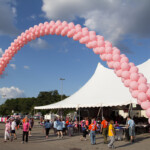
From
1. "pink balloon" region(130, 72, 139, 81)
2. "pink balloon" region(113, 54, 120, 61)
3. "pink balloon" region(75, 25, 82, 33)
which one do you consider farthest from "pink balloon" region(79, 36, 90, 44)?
"pink balloon" region(130, 72, 139, 81)

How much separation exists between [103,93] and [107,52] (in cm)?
882

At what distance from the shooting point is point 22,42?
1034 cm

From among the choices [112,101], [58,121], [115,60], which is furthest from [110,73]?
[115,60]

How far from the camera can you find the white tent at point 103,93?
13281 millimetres

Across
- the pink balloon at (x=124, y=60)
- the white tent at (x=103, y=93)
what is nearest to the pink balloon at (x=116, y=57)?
the pink balloon at (x=124, y=60)

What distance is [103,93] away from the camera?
14.8 metres

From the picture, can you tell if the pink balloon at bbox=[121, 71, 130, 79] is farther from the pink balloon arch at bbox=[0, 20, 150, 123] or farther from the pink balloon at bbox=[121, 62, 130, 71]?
the pink balloon at bbox=[121, 62, 130, 71]

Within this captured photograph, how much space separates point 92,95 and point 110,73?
112 inches

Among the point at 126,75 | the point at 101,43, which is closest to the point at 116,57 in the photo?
the point at 126,75

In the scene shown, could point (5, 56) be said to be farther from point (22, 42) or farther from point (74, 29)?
point (74, 29)

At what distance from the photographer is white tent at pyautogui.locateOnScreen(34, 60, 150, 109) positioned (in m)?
13.3

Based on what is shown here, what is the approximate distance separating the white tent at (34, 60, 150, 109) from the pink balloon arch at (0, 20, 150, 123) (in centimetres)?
637

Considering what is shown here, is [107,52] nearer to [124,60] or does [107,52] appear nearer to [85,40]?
[124,60]

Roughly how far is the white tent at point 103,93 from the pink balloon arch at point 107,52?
637 cm
